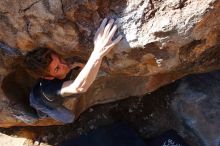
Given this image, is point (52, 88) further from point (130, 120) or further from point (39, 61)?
point (130, 120)

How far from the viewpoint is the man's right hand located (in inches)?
81.3

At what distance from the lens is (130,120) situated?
9.77 ft

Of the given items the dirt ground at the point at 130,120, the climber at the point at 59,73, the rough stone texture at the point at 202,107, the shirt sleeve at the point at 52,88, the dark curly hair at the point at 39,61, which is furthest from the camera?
the dirt ground at the point at 130,120

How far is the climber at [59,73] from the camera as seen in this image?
2076 mm

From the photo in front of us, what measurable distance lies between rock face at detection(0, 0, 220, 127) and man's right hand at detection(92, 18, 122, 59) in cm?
4

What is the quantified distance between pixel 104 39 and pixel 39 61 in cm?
39

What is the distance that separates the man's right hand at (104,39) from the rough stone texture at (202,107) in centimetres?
92

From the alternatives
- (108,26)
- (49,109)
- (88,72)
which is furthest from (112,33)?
(49,109)

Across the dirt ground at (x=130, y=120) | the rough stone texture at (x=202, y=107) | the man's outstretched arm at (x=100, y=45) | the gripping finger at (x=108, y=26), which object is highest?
the gripping finger at (x=108, y=26)

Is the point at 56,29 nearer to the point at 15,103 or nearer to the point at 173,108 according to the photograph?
the point at 15,103

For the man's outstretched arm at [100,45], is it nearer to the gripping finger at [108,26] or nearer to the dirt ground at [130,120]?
the gripping finger at [108,26]

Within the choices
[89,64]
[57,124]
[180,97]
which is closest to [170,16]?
[89,64]

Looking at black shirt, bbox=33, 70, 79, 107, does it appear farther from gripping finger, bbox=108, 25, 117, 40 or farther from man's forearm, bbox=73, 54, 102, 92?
gripping finger, bbox=108, 25, 117, 40

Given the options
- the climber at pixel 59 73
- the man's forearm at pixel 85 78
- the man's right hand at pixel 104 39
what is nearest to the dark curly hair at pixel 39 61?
the climber at pixel 59 73
